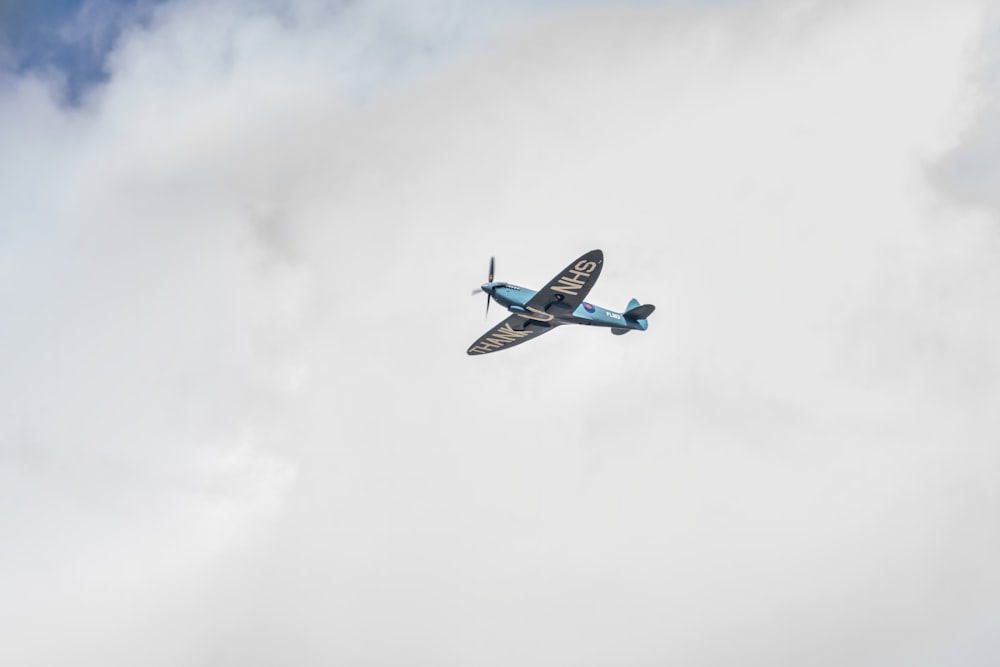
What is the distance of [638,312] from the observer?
90.9 metres

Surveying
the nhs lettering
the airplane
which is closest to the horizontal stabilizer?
the airplane

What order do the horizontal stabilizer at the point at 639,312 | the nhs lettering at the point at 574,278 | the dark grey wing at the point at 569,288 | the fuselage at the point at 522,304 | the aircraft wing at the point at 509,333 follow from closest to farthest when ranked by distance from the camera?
the dark grey wing at the point at 569,288
the nhs lettering at the point at 574,278
the fuselage at the point at 522,304
the aircraft wing at the point at 509,333
the horizontal stabilizer at the point at 639,312

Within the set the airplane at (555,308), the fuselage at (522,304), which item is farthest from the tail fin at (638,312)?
the fuselage at (522,304)

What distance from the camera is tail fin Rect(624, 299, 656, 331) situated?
90438mm

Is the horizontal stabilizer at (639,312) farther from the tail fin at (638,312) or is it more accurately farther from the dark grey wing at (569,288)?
the dark grey wing at (569,288)

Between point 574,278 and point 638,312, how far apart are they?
1446 centimetres

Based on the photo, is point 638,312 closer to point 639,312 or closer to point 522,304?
point 639,312

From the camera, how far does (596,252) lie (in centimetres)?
7575

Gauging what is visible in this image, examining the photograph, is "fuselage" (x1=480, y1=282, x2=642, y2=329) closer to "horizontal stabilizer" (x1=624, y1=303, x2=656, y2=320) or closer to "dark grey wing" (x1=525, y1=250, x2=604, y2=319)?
"dark grey wing" (x1=525, y1=250, x2=604, y2=319)

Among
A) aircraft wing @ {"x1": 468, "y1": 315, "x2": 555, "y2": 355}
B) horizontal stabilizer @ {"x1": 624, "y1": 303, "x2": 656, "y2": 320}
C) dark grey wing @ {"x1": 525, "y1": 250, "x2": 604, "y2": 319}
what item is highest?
horizontal stabilizer @ {"x1": 624, "y1": 303, "x2": 656, "y2": 320}

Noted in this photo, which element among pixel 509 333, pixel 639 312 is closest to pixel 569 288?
pixel 509 333

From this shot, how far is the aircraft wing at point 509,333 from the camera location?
86.3m

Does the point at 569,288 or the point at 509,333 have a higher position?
the point at 509,333

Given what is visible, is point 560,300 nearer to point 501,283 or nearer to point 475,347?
point 501,283
